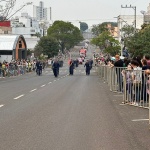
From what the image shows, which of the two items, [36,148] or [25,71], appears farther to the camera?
[25,71]

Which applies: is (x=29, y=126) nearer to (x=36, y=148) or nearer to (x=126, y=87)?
(x=36, y=148)

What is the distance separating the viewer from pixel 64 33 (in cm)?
16912

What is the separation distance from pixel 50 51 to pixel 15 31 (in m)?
32.2

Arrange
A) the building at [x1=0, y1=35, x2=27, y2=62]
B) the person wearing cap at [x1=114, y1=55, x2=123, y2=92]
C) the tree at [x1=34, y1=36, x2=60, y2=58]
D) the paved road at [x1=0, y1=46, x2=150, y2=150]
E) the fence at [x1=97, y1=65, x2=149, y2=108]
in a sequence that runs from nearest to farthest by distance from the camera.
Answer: the paved road at [x1=0, y1=46, x2=150, y2=150]
the fence at [x1=97, y1=65, x2=149, y2=108]
the person wearing cap at [x1=114, y1=55, x2=123, y2=92]
the building at [x1=0, y1=35, x2=27, y2=62]
the tree at [x1=34, y1=36, x2=60, y2=58]

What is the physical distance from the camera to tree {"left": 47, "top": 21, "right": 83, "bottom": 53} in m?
166

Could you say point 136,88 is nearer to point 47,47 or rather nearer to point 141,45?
point 141,45

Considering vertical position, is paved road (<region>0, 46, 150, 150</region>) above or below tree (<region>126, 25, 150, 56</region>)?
below

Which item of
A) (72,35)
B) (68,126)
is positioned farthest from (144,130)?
(72,35)

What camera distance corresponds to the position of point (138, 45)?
136 ft

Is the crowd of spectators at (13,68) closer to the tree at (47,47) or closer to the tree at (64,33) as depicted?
the tree at (47,47)

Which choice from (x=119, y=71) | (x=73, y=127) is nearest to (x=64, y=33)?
(x=119, y=71)

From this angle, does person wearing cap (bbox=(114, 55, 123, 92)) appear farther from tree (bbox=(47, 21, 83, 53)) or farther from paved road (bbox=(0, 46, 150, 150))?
tree (bbox=(47, 21, 83, 53))

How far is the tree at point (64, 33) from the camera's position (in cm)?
16550

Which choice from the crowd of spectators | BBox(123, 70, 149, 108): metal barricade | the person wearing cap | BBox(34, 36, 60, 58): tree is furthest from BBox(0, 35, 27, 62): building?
BBox(123, 70, 149, 108): metal barricade
